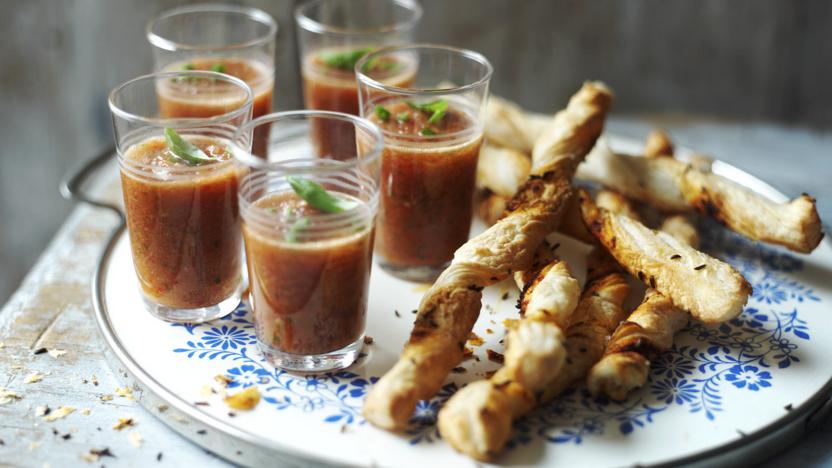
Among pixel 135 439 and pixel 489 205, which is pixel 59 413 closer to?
pixel 135 439

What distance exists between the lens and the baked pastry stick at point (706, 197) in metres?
2.42

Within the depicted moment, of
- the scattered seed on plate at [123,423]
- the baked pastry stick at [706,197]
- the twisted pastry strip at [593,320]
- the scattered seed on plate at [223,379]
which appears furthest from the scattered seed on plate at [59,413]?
the baked pastry stick at [706,197]

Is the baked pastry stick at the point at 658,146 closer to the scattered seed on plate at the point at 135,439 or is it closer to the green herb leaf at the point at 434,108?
the green herb leaf at the point at 434,108

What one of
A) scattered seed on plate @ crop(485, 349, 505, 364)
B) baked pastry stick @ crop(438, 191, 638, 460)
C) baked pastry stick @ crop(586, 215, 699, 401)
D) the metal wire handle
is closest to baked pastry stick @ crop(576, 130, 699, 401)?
baked pastry stick @ crop(586, 215, 699, 401)

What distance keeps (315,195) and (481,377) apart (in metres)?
0.57

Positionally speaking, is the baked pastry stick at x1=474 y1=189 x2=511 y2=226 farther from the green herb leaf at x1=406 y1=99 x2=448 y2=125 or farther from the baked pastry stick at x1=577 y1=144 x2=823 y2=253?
the green herb leaf at x1=406 y1=99 x2=448 y2=125

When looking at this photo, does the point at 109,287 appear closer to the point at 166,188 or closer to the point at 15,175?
the point at 166,188

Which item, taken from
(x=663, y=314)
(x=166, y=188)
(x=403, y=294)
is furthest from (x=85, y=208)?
(x=663, y=314)

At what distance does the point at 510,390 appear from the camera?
5.98 feet

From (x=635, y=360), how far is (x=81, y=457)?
120 cm

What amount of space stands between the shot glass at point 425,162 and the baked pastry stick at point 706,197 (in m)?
0.50

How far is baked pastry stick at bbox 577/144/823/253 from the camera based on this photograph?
95.3 inches

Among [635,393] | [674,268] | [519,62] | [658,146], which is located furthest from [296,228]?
[519,62]

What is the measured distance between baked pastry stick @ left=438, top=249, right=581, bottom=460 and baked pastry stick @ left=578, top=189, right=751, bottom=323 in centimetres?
35
